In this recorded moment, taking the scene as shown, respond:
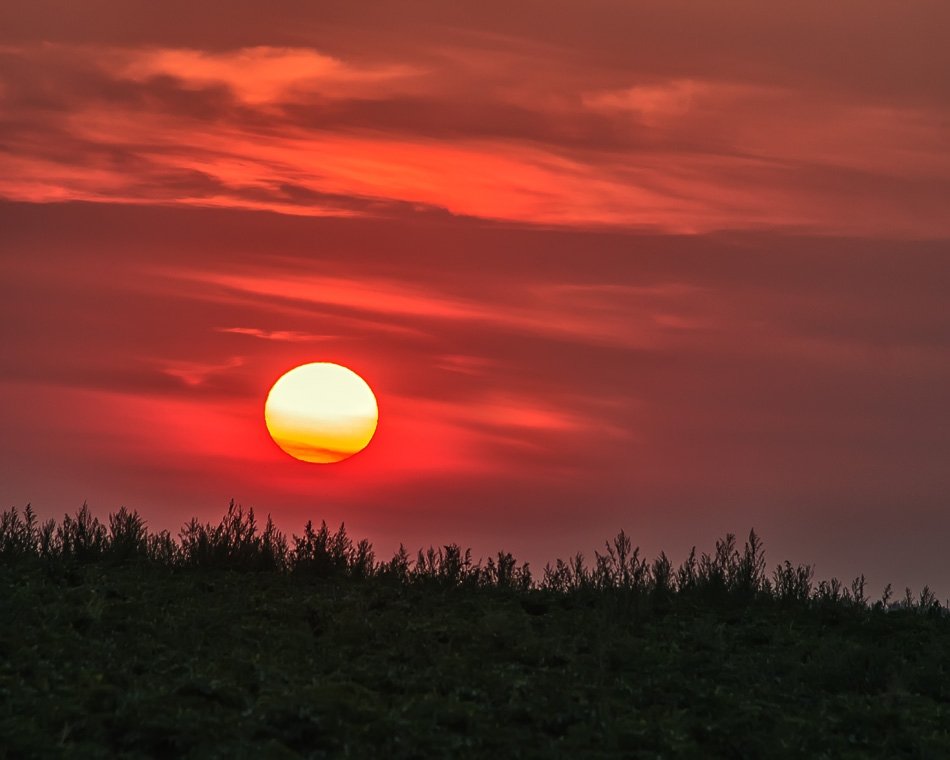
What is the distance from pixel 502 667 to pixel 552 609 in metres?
4.04

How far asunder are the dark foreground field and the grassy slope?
0.03 metres

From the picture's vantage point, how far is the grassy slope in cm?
1293

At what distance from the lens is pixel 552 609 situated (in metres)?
19.7

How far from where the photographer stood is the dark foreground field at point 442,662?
42.6 ft

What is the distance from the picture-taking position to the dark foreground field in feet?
42.6

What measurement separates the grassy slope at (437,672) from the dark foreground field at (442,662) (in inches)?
1.3

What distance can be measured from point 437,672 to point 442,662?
0.43 m

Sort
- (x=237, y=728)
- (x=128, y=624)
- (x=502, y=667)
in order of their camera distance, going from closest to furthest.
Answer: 1. (x=237, y=728)
2. (x=502, y=667)
3. (x=128, y=624)

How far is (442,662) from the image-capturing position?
15.7 meters

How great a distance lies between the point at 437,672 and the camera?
15297 millimetres

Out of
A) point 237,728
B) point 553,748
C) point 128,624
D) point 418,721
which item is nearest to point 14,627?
point 128,624

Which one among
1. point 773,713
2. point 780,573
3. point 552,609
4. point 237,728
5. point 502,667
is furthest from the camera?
point 780,573

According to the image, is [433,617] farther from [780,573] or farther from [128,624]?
[780,573]

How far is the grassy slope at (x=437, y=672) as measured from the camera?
42.4ft
